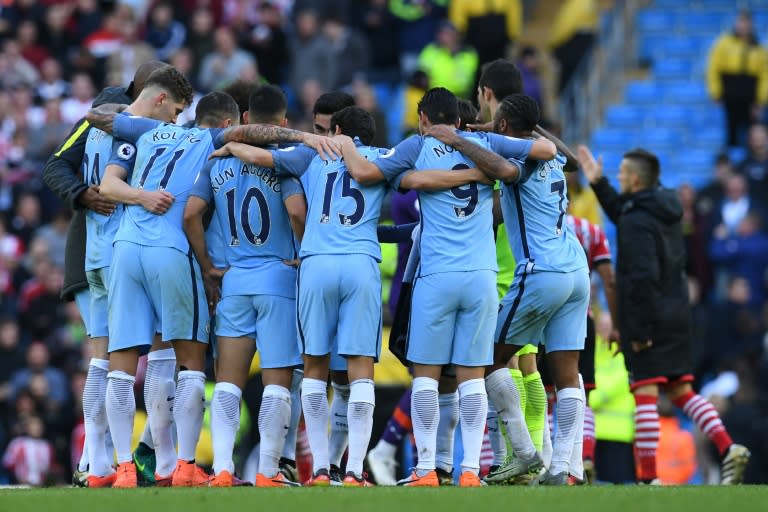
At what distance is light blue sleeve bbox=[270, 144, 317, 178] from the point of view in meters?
10.8

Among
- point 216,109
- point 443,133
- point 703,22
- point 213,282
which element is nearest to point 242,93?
point 216,109

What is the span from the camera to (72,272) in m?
11.8

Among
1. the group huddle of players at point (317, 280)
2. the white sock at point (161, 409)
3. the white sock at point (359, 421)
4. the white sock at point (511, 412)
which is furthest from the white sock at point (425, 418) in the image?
the white sock at point (161, 409)

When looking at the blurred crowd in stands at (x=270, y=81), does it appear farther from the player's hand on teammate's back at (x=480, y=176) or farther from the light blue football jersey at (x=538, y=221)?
the player's hand on teammate's back at (x=480, y=176)

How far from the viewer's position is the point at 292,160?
1085cm

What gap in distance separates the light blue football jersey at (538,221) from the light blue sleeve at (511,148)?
15 centimetres

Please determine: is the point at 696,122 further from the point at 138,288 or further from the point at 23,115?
the point at 138,288

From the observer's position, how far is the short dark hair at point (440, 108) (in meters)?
10.9

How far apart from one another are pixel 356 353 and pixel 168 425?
1.40 meters

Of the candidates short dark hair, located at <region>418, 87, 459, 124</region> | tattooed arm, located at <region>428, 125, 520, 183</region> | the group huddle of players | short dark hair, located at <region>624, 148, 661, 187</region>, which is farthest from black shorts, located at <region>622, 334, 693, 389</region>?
short dark hair, located at <region>418, 87, 459, 124</region>

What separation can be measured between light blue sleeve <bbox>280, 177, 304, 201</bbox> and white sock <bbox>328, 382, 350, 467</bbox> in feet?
4.60

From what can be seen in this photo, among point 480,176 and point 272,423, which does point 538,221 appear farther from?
point 272,423

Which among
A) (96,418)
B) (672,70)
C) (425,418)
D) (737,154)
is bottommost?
(96,418)

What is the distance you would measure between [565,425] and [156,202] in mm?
2994
